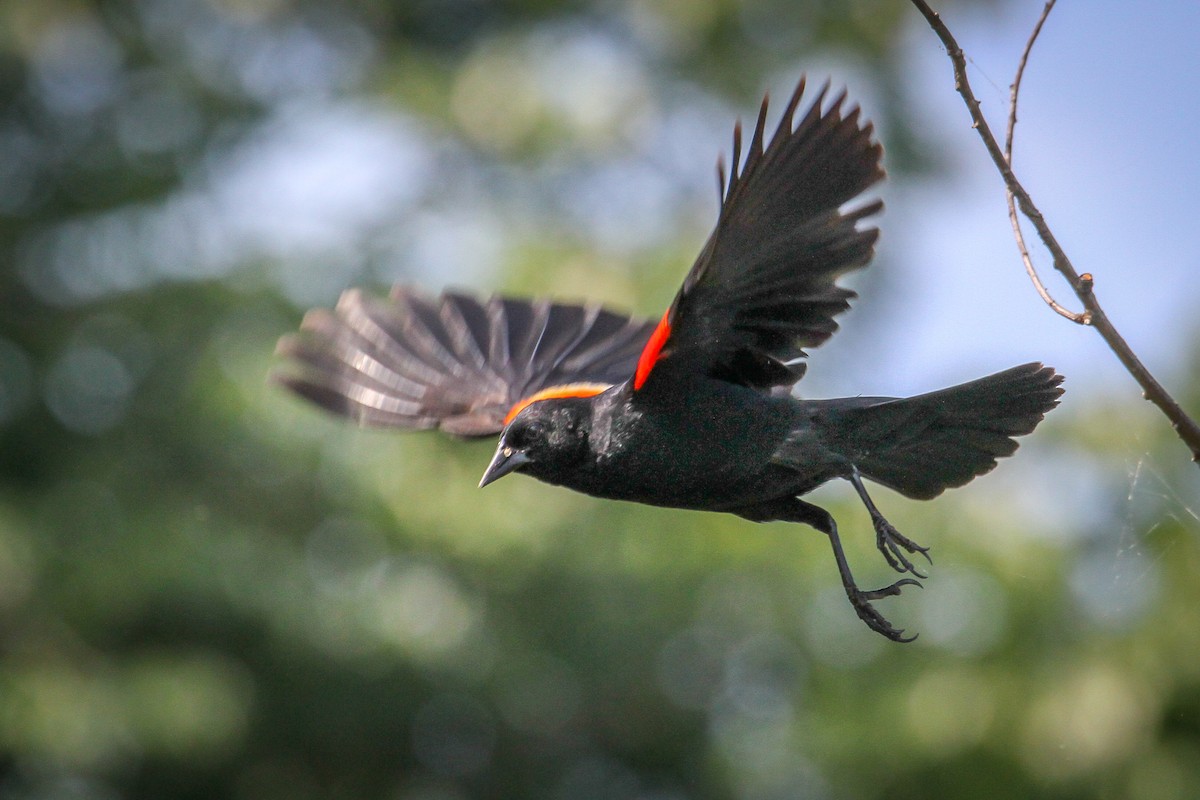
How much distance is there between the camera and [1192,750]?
729 centimetres

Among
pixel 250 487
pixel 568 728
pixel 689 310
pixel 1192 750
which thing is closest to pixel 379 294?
pixel 250 487

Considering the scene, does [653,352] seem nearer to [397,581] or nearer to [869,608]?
[869,608]

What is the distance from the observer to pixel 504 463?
294cm

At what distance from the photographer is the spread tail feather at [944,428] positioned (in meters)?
2.82

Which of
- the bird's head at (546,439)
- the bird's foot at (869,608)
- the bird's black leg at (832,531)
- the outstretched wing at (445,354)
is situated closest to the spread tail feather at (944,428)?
the bird's black leg at (832,531)

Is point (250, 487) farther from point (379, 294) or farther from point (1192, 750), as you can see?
point (1192, 750)

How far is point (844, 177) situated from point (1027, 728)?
18.9ft

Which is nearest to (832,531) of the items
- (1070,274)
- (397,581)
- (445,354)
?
(1070,274)

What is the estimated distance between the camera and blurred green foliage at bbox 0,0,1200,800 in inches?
292

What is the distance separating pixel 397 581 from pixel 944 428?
577 cm

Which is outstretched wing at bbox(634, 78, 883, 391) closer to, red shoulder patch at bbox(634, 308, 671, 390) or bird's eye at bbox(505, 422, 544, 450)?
red shoulder patch at bbox(634, 308, 671, 390)

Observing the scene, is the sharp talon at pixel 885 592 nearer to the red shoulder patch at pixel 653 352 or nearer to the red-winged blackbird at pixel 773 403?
the red-winged blackbird at pixel 773 403

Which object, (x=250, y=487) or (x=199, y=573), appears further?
(x=250, y=487)

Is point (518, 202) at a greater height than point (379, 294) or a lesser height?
greater
